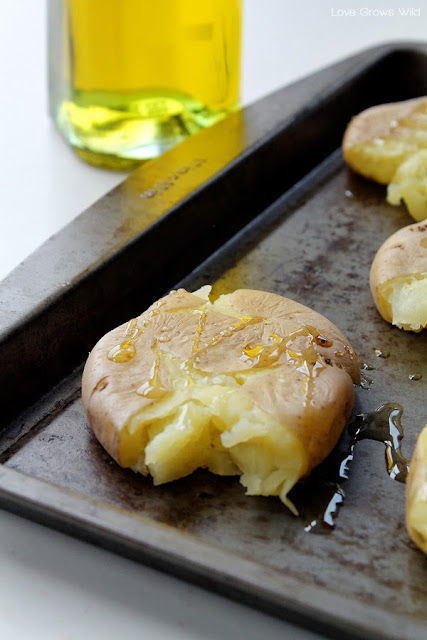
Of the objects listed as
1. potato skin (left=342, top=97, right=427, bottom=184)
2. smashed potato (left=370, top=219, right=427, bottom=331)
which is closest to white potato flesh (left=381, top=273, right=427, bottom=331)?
smashed potato (left=370, top=219, right=427, bottom=331)

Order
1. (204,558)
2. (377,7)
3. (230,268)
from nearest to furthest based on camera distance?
(204,558) → (230,268) → (377,7)

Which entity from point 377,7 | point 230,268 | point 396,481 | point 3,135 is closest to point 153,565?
point 396,481

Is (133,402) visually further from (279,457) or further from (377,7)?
(377,7)

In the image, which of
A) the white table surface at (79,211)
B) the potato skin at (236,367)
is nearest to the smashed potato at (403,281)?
the potato skin at (236,367)

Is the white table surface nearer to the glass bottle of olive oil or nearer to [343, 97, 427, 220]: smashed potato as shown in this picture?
the glass bottle of olive oil

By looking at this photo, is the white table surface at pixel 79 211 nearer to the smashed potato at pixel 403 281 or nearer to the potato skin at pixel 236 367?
the potato skin at pixel 236 367
